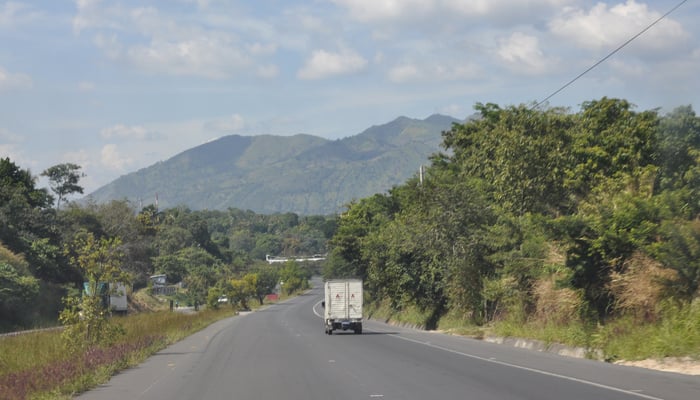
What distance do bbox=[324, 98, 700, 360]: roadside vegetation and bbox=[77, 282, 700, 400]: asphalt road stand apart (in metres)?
2.18

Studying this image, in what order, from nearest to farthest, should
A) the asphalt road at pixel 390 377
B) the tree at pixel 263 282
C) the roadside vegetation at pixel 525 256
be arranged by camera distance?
the asphalt road at pixel 390 377
the roadside vegetation at pixel 525 256
the tree at pixel 263 282

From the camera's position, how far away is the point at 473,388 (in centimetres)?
1605

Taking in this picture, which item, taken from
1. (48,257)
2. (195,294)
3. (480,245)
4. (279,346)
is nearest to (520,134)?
A: (480,245)

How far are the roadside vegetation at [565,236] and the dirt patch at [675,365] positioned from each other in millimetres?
242

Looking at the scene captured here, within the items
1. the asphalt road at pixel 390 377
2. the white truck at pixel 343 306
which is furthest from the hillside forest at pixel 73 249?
the white truck at pixel 343 306

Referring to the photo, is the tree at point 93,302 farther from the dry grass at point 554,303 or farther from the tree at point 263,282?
the tree at point 263,282

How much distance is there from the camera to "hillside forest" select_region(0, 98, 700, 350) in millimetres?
23453

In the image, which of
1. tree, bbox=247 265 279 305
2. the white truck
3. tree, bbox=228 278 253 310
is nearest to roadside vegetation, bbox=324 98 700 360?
the white truck

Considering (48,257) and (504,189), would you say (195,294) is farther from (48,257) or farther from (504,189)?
(504,189)

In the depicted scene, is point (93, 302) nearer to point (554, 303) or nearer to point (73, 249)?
point (554, 303)

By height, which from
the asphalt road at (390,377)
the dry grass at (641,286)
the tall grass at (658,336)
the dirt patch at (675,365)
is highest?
the dry grass at (641,286)

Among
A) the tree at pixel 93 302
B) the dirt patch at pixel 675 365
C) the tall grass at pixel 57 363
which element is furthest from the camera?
the tree at pixel 93 302

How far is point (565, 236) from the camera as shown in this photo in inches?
1001

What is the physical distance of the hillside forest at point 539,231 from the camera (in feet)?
76.9
